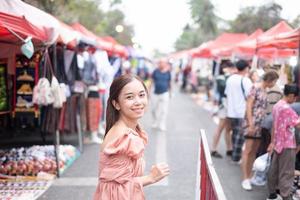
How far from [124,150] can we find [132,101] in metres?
0.30

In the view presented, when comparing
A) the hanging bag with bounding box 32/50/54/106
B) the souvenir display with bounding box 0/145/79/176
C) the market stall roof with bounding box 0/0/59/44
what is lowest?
the souvenir display with bounding box 0/145/79/176

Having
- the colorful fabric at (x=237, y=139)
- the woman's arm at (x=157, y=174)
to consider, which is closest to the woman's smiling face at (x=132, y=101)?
the woman's arm at (x=157, y=174)

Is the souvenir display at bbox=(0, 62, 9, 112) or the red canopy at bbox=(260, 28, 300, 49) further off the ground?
the red canopy at bbox=(260, 28, 300, 49)

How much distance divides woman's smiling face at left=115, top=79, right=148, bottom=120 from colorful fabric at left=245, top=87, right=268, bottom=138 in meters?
3.73

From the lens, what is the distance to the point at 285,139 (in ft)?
16.4

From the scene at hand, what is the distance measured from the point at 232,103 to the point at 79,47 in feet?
10.4

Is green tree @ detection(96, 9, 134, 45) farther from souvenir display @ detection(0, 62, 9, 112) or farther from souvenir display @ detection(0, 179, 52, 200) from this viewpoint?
souvenir display @ detection(0, 179, 52, 200)

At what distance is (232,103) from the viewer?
23.9 ft

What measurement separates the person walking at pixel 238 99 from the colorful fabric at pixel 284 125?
2022mm

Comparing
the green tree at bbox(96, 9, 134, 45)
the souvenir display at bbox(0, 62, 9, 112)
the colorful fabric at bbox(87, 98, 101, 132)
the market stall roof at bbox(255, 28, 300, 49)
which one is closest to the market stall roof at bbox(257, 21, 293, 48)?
the market stall roof at bbox(255, 28, 300, 49)

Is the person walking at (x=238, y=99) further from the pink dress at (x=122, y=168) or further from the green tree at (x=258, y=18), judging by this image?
the green tree at (x=258, y=18)

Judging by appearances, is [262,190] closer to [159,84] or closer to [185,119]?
[159,84]

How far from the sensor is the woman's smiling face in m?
2.44

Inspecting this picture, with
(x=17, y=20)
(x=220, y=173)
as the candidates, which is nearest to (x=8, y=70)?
(x=17, y=20)
